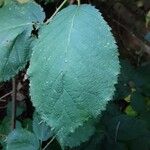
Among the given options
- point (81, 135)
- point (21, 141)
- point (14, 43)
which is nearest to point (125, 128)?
point (81, 135)

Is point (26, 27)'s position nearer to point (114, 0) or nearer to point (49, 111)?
point (49, 111)

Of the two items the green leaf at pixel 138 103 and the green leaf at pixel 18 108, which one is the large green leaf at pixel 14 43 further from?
the green leaf at pixel 18 108

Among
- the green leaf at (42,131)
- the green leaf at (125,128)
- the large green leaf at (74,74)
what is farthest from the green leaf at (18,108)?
the large green leaf at (74,74)

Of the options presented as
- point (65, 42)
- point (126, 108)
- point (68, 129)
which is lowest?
point (126, 108)

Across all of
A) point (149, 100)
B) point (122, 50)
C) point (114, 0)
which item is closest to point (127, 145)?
point (149, 100)

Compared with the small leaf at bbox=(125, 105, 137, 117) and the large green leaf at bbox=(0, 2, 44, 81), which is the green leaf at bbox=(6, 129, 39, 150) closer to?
the large green leaf at bbox=(0, 2, 44, 81)

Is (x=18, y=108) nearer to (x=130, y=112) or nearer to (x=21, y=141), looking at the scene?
(x=130, y=112)
